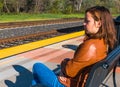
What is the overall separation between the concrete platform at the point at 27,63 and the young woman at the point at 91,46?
6.66 feet

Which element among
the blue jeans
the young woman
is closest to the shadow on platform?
the blue jeans

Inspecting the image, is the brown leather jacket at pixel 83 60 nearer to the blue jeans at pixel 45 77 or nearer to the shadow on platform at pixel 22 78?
the blue jeans at pixel 45 77

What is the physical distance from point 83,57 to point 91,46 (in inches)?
5.4

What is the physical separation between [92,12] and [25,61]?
5457mm

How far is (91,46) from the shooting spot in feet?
11.3

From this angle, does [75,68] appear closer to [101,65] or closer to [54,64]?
[101,65]

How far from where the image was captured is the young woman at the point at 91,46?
3.45 m

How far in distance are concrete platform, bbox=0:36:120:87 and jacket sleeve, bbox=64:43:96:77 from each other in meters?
2.10

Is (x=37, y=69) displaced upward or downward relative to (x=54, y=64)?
upward

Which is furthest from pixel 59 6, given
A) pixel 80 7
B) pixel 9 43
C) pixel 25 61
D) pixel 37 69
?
pixel 37 69

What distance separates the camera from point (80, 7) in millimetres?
65812

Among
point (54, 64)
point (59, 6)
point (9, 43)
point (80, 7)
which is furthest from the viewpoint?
point (80, 7)

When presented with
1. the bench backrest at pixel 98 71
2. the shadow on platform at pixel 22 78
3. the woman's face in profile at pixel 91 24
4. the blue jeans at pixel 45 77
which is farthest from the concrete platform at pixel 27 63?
the bench backrest at pixel 98 71

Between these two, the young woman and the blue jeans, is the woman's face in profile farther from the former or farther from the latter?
the blue jeans
